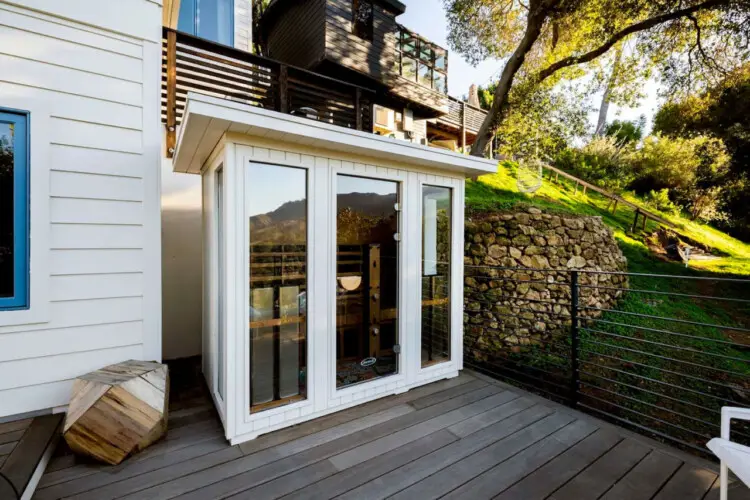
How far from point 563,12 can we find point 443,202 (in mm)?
5867

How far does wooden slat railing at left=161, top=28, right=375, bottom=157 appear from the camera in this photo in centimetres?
383

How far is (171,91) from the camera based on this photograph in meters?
3.71

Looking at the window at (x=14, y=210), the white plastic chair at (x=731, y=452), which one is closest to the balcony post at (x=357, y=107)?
the window at (x=14, y=210)

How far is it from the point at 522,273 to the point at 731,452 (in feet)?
14.6

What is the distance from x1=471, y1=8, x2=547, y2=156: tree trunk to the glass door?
205 inches

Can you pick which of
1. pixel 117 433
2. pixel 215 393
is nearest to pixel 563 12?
pixel 215 393

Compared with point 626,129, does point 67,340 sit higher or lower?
lower

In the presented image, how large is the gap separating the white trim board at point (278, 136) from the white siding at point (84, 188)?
1.53ft

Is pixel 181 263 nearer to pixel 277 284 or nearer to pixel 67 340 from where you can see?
pixel 67 340

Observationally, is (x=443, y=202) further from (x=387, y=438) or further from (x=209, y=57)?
(x=209, y=57)

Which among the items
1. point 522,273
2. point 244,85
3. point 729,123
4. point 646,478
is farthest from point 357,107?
point 729,123

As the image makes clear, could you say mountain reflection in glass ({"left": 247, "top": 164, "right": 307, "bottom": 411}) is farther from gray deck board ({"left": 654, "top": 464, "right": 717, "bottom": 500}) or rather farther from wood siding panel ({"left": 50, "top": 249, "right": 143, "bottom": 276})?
gray deck board ({"left": 654, "top": 464, "right": 717, "bottom": 500})

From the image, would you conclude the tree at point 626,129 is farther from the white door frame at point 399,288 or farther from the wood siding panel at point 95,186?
the wood siding panel at point 95,186

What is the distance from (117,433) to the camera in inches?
77.3
